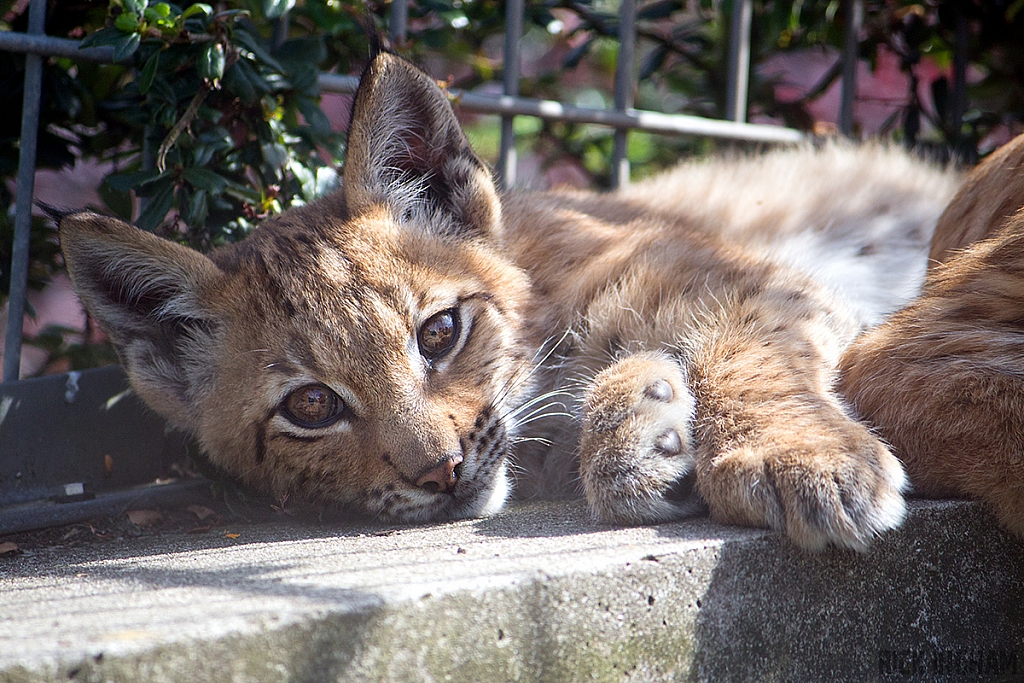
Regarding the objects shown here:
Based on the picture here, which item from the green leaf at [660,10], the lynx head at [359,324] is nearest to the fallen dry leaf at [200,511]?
the lynx head at [359,324]

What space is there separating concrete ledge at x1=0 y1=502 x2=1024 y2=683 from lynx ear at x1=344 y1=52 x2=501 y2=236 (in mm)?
1157

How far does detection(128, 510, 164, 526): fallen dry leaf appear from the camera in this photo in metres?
2.68

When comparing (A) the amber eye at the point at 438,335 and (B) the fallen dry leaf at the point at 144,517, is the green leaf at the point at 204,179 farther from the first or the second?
(B) the fallen dry leaf at the point at 144,517

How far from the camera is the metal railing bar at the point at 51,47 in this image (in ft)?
9.18

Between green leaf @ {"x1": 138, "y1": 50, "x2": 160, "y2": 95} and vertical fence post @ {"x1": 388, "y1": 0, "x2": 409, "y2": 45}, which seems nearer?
green leaf @ {"x1": 138, "y1": 50, "x2": 160, "y2": 95}

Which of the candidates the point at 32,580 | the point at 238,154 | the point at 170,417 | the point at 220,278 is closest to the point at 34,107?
Result: the point at 238,154

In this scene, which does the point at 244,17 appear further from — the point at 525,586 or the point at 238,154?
the point at 525,586

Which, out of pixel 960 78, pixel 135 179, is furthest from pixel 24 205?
pixel 960 78

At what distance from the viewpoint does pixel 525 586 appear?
63.0 inches

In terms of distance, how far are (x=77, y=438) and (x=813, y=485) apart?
7.52 ft

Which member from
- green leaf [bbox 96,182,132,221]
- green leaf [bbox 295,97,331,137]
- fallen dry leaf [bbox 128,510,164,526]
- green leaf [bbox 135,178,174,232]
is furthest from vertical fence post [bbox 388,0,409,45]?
fallen dry leaf [bbox 128,510,164,526]

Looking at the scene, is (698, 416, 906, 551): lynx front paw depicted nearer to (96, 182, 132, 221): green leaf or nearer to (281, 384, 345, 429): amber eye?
(281, 384, 345, 429): amber eye

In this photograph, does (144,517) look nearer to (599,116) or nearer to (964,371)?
(964,371)

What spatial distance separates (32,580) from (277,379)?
0.88 meters
